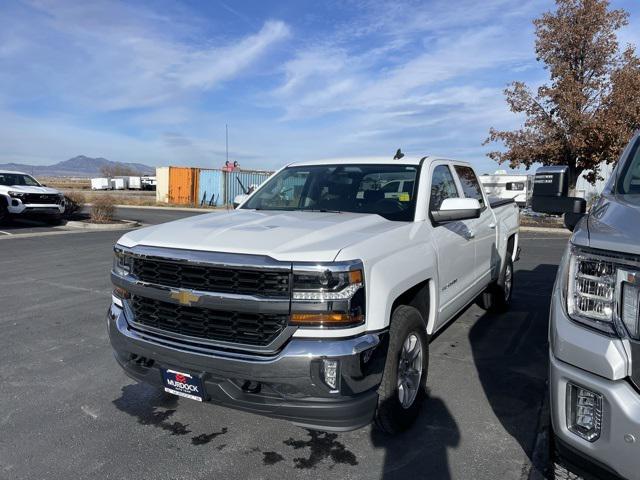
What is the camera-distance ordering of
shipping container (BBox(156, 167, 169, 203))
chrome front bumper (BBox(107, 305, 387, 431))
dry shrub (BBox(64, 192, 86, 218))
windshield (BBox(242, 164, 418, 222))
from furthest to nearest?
shipping container (BBox(156, 167, 169, 203)) < dry shrub (BBox(64, 192, 86, 218)) < windshield (BBox(242, 164, 418, 222)) < chrome front bumper (BBox(107, 305, 387, 431))

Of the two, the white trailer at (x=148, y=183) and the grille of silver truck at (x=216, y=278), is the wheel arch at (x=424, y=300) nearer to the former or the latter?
the grille of silver truck at (x=216, y=278)

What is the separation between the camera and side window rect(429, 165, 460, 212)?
13.1 feet

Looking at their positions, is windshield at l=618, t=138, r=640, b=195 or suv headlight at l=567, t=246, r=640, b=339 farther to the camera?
windshield at l=618, t=138, r=640, b=195

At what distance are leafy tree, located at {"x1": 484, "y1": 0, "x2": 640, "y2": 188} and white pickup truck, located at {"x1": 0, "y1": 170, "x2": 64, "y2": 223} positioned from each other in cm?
1637

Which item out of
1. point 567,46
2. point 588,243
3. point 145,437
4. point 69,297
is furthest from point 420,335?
point 567,46

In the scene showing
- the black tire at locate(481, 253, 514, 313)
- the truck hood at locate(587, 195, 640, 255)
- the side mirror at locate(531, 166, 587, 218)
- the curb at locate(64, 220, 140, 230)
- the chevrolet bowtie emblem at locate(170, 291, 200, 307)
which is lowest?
the curb at locate(64, 220, 140, 230)

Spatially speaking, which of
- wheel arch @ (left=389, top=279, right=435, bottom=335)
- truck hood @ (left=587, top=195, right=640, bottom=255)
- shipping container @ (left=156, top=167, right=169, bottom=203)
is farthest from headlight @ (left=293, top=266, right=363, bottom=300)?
shipping container @ (left=156, top=167, right=169, bottom=203)

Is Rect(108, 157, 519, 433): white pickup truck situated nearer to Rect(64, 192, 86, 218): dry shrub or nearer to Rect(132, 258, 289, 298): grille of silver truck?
Rect(132, 258, 289, 298): grille of silver truck

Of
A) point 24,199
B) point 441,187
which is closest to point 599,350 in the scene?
point 441,187

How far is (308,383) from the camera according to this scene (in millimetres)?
2482

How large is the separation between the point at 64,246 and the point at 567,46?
17.3 m

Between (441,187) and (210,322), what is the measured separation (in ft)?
8.01

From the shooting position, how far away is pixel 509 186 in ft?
81.3

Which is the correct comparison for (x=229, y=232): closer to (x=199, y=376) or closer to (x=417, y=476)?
(x=199, y=376)
